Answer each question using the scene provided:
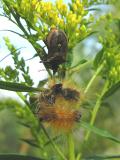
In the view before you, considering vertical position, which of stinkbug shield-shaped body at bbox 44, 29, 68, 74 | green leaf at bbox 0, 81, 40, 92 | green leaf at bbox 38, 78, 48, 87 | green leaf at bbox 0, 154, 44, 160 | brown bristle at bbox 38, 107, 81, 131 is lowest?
green leaf at bbox 0, 154, 44, 160

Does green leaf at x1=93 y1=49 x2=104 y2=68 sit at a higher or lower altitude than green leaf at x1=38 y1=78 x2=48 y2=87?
higher

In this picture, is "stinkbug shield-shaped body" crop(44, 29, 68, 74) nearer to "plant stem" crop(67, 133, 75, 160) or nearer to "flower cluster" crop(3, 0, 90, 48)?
"flower cluster" crop(3, 0, 90, 48)

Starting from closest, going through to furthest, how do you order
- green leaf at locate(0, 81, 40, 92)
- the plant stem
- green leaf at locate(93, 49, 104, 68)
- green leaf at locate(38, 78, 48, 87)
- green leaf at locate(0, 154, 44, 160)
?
green leaf at locate(0, 81, 40, 92), the plant stem, green leaf at locate(0, 154, 44, 160), green leaf at locate(38, 78, 48, 87), green leaf at locate(93, 49, 104, 68)

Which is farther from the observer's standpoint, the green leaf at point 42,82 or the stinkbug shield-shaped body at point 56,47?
the green leaf at point 42,82

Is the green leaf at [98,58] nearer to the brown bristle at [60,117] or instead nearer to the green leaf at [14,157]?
the brown bristle at [60,117]

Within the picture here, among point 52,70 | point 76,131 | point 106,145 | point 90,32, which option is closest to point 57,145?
point 76,131

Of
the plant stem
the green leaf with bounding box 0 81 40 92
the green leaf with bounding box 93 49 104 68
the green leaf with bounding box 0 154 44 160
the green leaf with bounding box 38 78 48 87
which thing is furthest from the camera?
the green leaf with bounding box 93 49 104 68

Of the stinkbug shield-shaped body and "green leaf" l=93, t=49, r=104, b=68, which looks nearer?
the stinkbug shield-shaped body

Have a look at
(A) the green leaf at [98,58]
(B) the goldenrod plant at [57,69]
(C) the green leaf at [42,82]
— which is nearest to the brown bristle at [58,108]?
(B) the goldenrod plant at [57,69]

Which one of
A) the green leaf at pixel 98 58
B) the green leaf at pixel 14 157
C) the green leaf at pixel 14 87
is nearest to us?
the green leaf at pixel 14 87

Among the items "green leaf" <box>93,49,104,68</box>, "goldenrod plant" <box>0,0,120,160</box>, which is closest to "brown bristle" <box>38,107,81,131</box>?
"goldenrod plant" <box>0,0,120,160</box>
